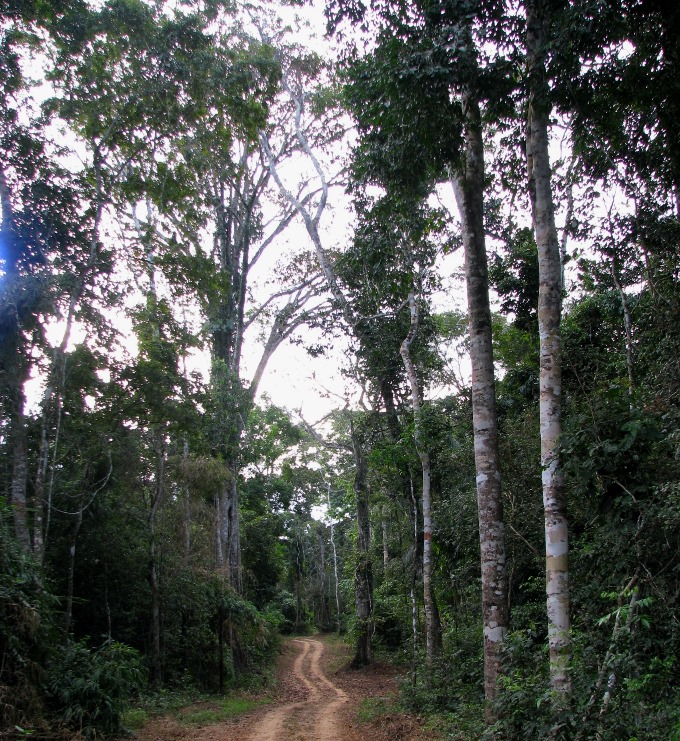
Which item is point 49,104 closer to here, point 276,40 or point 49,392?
point 49,392

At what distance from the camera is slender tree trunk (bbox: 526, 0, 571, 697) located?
5531 millimetres

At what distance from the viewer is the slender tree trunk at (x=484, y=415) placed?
635cm

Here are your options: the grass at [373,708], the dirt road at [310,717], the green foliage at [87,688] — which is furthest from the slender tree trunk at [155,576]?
the grass at [373,708]

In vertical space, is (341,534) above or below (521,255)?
below

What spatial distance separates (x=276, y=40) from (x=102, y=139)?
901cm

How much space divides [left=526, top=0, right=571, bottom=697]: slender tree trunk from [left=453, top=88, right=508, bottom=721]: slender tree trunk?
2.82 ft

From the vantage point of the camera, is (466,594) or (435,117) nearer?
(435,117)

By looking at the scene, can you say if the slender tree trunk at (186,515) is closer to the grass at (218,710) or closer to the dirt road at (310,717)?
the grass at (218,710)

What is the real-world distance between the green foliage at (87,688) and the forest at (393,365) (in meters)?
0.04

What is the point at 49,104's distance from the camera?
1048cm

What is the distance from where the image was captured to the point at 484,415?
7.09m

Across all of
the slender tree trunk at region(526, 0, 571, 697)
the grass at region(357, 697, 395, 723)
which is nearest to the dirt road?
the grass at region(357, 697, 395, 723)

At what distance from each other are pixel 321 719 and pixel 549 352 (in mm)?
8189

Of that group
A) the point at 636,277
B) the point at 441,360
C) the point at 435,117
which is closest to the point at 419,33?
the point at 435,117
